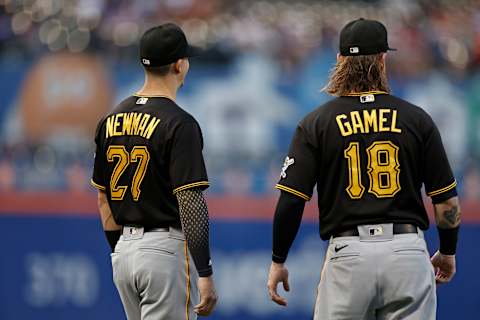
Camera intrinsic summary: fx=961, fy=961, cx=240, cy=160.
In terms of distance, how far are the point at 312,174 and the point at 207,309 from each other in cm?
81

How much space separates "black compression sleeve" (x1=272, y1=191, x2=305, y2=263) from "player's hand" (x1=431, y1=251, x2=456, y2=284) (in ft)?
2.41

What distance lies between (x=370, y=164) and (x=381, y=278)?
1.74ft

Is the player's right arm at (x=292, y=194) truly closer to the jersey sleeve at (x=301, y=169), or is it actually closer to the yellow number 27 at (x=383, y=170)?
the jersey sleeve at (x=301, y=169)

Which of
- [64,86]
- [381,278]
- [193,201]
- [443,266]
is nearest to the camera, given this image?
[381,278]

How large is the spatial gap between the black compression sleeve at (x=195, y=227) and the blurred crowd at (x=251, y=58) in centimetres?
433

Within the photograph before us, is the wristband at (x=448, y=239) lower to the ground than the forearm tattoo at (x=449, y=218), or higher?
lower

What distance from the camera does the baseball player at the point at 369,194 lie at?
4.42m

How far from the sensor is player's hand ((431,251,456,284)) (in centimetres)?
473

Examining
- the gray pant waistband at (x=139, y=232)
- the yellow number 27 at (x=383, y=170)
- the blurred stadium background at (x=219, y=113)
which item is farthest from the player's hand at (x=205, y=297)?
the blurred stadium background at (x=219, y=113)

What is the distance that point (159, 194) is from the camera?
4637mm

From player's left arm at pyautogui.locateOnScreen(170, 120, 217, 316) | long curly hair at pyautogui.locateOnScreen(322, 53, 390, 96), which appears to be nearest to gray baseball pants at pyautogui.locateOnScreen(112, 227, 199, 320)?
player's left arm at pyautogui.locateOnScreen(170, 120, 217, 316)

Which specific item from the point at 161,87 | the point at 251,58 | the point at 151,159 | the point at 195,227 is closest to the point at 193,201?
the point at 195,227

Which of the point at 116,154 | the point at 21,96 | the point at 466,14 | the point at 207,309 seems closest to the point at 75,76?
the point at 21,96

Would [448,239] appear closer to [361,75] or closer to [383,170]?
[383,170]
